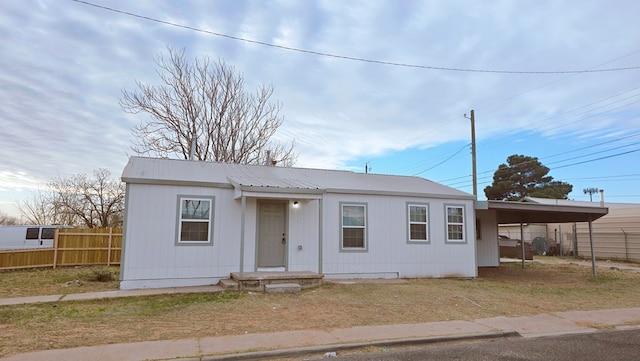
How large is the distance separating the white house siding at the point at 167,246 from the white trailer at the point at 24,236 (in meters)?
9.65

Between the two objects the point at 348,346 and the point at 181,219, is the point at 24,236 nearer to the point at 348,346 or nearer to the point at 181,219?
the point at 181,219

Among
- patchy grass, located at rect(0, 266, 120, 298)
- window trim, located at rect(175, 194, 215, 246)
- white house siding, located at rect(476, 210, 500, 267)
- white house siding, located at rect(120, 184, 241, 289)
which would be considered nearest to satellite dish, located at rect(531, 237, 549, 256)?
white house siding, located at rect(476, 210, 500, 267)

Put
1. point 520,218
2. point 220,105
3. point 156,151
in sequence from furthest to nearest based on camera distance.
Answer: point 220,105 < point 156,151 < point 520,218

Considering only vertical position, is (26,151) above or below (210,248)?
above

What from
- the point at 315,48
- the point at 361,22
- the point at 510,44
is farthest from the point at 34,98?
the point at 510,44

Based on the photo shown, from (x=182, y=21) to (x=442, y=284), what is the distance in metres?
10.2

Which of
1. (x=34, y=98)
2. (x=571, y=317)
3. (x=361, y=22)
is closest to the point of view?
(x=571, y=317)

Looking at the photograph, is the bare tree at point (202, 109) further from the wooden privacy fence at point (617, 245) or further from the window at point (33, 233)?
the wooden privacy fence at point (617, 245)

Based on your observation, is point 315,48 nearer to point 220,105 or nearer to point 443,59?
point 443,59

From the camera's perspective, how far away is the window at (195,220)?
10.4 m

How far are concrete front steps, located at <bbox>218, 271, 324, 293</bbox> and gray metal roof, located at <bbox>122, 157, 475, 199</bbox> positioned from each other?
85.6 inches

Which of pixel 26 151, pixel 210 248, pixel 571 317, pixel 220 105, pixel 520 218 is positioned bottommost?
pixel 571 317

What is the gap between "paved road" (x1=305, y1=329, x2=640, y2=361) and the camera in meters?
5.17

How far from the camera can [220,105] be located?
77.7ft
